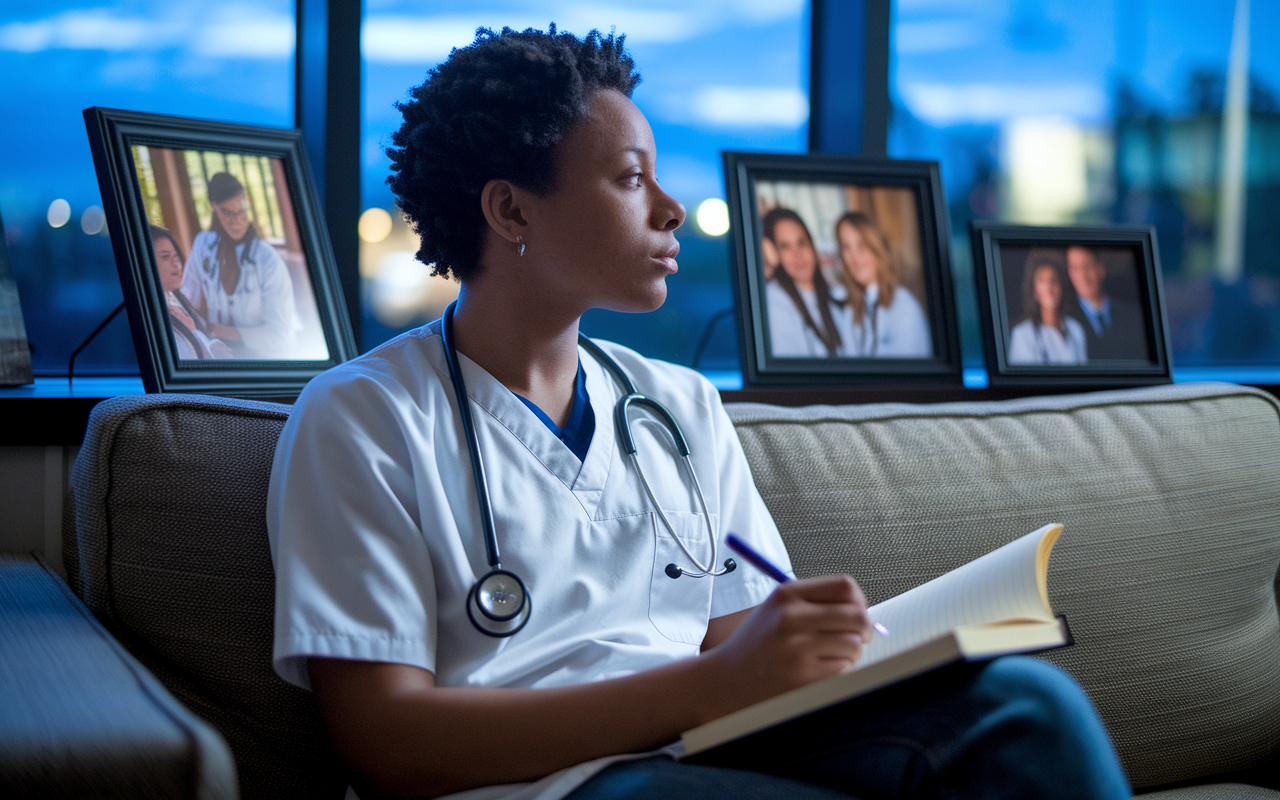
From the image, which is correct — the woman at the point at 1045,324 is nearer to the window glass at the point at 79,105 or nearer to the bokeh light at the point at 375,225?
the bokeh light at the point at 375,225

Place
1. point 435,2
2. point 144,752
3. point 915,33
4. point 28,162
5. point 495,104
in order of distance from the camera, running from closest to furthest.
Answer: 1. point 144,752
2. point 495,104
3. point 28,162
4. point 435,2
5. point 915,33

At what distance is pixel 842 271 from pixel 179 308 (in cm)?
109

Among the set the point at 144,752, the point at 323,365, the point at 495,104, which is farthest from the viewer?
the point at 323,365

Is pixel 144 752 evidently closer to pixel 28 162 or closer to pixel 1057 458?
pixel 1057 458

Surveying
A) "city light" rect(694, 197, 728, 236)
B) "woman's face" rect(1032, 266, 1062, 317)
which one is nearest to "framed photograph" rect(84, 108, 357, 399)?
"city light" rect(694, 197, 728, 236)

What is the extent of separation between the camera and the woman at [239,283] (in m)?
1.36

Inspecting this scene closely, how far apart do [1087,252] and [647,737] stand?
1444 mm

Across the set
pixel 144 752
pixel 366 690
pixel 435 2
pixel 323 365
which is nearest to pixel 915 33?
pixel 435 2

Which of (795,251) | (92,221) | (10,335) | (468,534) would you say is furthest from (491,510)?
(92,221)

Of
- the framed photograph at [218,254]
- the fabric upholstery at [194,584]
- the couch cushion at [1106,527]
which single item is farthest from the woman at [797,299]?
the fabric upholstery at [194,584]

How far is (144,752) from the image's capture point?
0.61 metres

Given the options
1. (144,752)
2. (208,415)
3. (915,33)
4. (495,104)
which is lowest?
(144,752)

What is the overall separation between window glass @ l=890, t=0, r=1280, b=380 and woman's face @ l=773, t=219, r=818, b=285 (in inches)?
19.5

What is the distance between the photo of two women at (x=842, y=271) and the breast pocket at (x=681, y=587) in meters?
0.63
